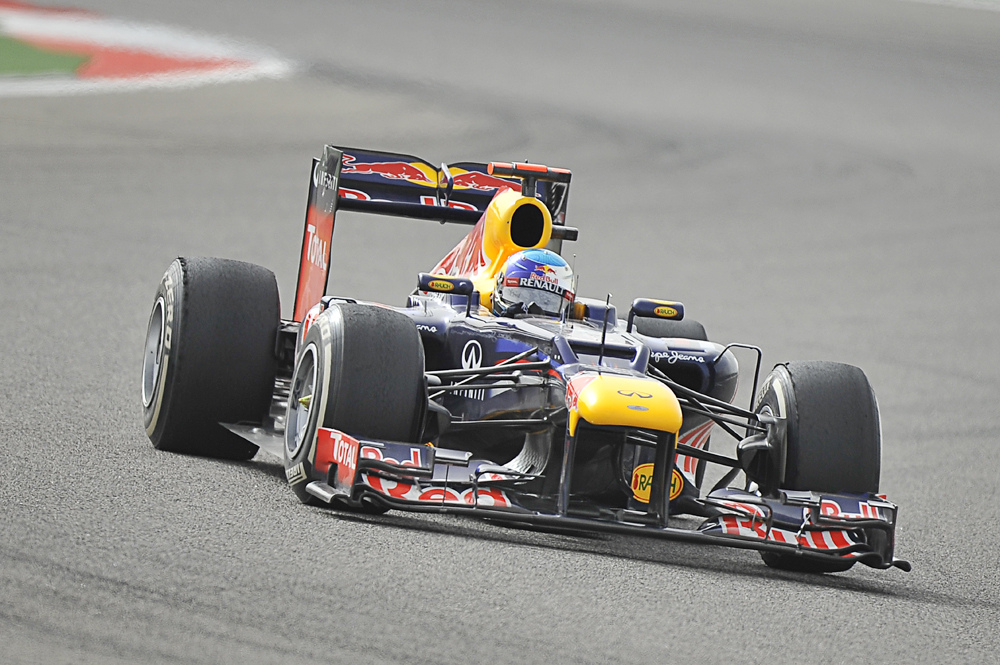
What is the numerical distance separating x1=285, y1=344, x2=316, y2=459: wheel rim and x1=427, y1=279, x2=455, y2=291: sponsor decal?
2.38 feet

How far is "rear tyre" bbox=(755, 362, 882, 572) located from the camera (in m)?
7.03

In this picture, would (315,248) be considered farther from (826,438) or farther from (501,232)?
(826,438)

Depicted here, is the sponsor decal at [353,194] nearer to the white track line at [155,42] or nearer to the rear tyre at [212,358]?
the rear tyre at [212,358]

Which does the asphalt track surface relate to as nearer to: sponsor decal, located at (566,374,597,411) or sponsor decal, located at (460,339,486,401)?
sponsor decal, located at (566,374,597,411)

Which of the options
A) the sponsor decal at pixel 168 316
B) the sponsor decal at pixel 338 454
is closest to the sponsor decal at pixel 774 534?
the sponsor decal at pixel 338 454

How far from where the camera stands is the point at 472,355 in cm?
747

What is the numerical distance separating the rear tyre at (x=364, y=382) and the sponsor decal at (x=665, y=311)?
58.6 inches

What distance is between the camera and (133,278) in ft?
45.8

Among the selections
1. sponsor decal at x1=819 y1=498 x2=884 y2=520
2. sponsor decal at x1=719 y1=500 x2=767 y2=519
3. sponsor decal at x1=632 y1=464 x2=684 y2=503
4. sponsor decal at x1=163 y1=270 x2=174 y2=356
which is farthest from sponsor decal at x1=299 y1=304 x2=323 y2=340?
sponsor decal at x1=819 y1=498 x2=884 y2=520

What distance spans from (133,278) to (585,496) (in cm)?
805

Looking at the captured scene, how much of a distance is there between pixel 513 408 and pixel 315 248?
2.48 m

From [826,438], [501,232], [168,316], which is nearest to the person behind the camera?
[826,438]

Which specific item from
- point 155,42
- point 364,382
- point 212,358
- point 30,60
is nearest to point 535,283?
point 364,382

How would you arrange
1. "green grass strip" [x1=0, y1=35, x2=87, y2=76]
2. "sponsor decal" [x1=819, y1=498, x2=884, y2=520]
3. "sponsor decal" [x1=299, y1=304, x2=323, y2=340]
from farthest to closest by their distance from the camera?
"green grass strip" [x1=0, y1=35, x2=87, y2=76] → "sponsor decal" [x1=299, y1=304, x2=323, y2=340] → "sponsor decal" [x1=819, y1=498, x2=884, y2=520]
